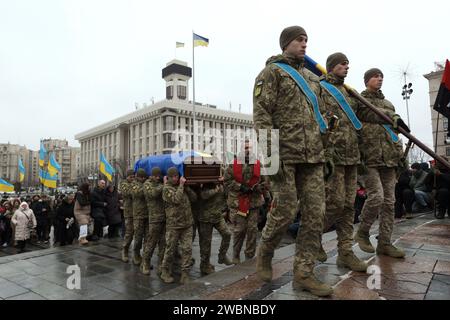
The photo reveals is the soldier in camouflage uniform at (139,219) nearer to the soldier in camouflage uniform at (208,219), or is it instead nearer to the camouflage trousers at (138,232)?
the camouflage trousers at (138,232)

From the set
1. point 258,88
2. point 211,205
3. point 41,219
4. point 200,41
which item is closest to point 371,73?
point 258,88

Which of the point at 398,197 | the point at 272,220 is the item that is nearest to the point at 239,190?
the point at 272,220

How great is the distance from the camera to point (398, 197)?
9914 millimetres

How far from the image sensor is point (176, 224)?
18.1ft

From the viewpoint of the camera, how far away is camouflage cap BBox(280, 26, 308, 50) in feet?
11.1

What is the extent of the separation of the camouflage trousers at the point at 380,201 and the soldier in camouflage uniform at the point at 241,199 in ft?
7.03

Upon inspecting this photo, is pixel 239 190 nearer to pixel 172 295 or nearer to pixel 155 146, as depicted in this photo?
pixel 172 295

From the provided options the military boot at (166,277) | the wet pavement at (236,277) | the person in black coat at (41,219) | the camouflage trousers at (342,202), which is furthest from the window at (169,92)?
the camouflage trousers at (342,202)

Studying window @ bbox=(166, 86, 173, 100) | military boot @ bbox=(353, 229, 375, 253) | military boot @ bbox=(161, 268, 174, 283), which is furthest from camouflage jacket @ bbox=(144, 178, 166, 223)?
window @ bbox=(166, 86, 173, 100)

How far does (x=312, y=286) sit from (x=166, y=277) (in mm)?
3136

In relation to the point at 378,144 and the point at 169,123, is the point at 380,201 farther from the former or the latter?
the point at 169,123

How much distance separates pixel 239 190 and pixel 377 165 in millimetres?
2568

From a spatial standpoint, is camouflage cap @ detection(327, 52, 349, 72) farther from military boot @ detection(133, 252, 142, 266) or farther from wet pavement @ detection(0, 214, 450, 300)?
military boot @ detection(133, 252, 142, 266)

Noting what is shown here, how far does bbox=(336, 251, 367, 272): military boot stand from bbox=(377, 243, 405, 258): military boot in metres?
0.86
